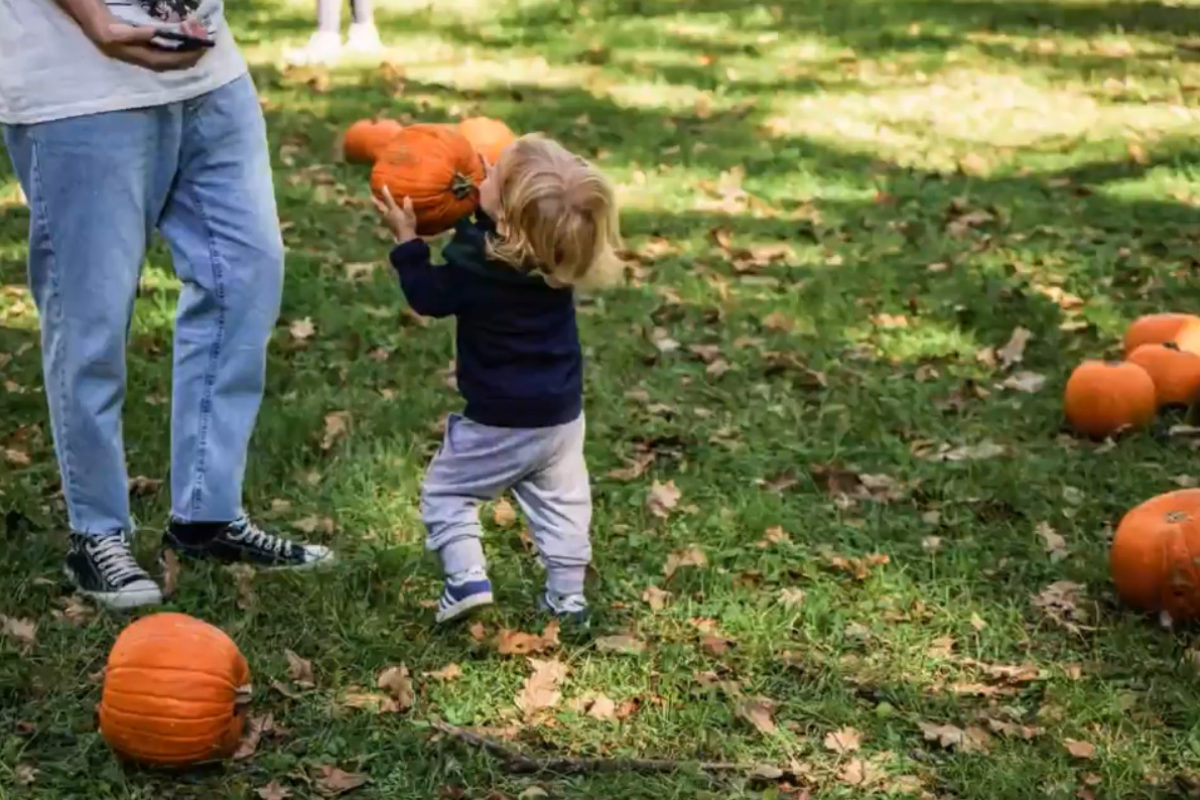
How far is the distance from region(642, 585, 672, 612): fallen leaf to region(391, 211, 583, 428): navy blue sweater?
0.72m

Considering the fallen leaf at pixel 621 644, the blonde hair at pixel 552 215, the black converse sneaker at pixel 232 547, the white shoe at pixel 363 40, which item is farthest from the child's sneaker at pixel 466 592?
the white shoe at pixel 363 40

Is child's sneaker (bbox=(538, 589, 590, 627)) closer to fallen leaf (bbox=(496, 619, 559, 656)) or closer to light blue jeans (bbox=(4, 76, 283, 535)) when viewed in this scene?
fallen leaf (bbox=(496, 619, 559, 656))

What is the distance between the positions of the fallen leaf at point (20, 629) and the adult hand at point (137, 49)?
1.59 m

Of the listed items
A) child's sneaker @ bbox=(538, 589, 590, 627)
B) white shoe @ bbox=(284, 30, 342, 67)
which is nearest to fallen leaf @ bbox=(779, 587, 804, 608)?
child's sneaker @ bbox=(538, 589, 590, 627)

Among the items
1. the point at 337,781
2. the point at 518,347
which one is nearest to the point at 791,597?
the point at 518,347

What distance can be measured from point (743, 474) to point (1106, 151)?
5547 mm

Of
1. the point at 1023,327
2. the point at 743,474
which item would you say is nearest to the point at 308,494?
the point at 743,474

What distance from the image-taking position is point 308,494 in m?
5.37

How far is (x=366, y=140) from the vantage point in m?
9.47

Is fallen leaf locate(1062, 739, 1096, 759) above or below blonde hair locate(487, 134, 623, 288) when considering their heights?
below

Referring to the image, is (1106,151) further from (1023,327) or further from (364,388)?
(364,388)

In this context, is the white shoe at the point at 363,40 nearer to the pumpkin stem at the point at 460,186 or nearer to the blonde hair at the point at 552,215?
the pumpkin stem at the point at 460,186

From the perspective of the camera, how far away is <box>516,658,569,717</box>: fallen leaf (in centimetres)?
411

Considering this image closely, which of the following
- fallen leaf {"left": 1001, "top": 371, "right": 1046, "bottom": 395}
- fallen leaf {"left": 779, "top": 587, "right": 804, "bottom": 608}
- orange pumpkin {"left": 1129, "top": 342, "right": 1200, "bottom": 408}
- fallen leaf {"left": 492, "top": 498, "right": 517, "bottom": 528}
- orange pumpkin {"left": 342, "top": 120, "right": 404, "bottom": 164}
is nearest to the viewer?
fallen leaf {"left": 779, "top": 587, "right": 804, "bottom": 608}
